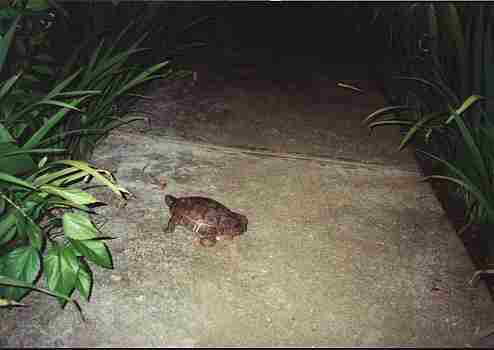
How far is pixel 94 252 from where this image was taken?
2.00 metres

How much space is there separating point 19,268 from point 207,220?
843 millimetres

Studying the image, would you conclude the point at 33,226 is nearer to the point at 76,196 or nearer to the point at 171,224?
the point at 76,196

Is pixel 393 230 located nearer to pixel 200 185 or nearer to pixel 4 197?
pixel 200 185

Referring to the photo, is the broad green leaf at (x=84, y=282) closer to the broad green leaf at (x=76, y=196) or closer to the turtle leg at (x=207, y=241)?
the broad green leaf at (x=76, y=196)

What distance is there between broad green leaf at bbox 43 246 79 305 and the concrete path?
14 centimetres

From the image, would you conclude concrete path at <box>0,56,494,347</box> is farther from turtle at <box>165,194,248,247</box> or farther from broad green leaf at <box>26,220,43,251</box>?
broad green leaf at <box>26,220,43,251</box>

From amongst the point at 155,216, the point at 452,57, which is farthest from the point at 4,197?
the point at 452,57

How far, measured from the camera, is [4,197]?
1940 millimetres

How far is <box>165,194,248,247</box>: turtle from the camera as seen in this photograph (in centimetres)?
244

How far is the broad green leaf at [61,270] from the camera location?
1.91 metres

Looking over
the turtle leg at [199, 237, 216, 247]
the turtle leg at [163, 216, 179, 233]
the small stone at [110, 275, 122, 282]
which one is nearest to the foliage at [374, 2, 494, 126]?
the turtle leg at [199, 237, 216, 247]

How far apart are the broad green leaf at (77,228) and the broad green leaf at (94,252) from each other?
0.14ft

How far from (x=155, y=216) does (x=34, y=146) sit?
655 mm

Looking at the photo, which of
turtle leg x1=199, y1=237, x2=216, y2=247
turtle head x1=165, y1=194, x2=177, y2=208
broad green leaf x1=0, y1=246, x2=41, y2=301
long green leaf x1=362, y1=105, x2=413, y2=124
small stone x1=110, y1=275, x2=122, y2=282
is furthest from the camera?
long green leaf x1=362, y1=105, x2=413, y2=124
